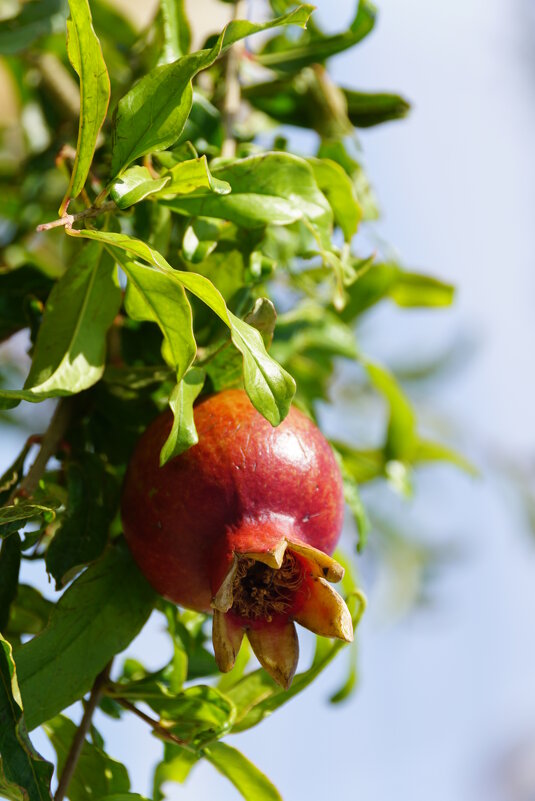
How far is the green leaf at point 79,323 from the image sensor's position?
30.2 inches

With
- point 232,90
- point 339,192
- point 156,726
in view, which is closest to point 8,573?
point 156,726

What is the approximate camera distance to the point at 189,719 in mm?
816

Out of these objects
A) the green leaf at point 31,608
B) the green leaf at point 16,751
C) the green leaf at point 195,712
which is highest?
the green leaf at point 16,751

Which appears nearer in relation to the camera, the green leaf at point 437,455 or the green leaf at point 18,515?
the green leaf at point 18,515

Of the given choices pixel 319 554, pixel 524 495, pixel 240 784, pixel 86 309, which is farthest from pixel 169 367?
pixel 524 495

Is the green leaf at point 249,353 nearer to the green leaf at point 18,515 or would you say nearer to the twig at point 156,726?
the green leaf at point 18,515

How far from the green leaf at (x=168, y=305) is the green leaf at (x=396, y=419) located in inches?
16.1

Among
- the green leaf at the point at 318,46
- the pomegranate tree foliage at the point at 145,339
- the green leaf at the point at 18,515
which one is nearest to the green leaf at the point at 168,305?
the pomegranate tree foliage at the point at 145,339

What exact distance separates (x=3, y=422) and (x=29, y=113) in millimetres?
478

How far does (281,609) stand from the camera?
2.43 ft

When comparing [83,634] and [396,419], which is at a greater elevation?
[83,634]

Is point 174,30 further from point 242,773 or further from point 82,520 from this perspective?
point 242,773

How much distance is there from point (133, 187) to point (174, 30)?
304 millimetres

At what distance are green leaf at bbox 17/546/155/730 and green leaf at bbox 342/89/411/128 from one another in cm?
60
